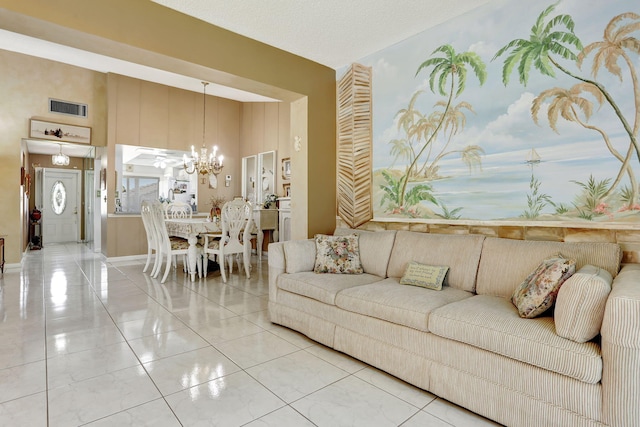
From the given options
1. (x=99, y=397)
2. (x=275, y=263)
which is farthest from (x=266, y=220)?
(x=99, y=397)

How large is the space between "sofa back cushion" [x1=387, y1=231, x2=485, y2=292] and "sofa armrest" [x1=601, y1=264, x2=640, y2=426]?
1083 millimetres

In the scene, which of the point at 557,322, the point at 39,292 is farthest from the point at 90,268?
the point at 557,322

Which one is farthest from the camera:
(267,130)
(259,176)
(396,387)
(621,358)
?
(259,176)

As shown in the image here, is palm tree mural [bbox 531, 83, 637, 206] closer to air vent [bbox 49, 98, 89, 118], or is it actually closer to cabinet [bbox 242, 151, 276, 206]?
cabinet [bbox 242, 151, 276, 206]

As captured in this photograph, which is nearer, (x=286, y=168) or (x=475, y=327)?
(x=475, y=327)

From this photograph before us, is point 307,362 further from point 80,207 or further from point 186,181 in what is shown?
point 80,207

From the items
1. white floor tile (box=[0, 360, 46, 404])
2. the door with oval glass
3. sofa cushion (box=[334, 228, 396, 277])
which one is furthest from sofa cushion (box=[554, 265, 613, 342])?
the door with oval glass

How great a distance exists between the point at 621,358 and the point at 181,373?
2.28 meters

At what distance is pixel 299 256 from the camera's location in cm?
310

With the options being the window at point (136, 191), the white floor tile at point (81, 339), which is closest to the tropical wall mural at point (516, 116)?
the white floor tile at point (81, 339)

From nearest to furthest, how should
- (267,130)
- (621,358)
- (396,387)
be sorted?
(621,358) < (396,387) < (267,130)

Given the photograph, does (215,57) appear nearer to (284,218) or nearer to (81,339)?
(81,339)

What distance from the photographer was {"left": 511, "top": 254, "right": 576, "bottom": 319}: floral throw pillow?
178cm

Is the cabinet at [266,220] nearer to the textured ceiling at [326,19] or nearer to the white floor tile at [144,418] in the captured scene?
the textured ceiling at [326,19]
